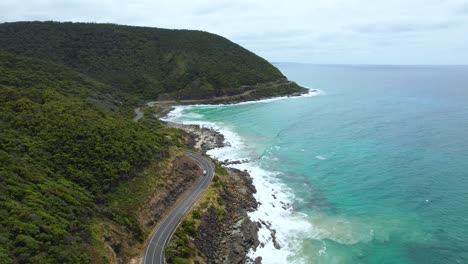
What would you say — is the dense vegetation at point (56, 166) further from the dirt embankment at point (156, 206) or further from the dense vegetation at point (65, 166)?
the dirt embankment at point (156, 206)

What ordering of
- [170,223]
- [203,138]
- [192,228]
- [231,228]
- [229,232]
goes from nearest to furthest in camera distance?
[192,228] < [170,223] < [229,232] < [231,228] < [203,138]

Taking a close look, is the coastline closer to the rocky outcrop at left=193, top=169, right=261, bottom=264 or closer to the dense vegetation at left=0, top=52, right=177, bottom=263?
the rocky outcrop at left=193, top=169, right=261, bottom=264

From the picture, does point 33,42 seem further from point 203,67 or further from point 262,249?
point 262,249

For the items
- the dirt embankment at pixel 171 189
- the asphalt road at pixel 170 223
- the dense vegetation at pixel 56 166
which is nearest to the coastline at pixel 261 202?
the asphalt road at pixel 170 223

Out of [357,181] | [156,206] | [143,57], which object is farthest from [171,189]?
[143,57]

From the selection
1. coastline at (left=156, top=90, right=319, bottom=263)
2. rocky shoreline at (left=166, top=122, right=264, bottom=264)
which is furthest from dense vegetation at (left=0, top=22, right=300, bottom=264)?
coastline at (left=156, top=90, right=319, bottom=263)

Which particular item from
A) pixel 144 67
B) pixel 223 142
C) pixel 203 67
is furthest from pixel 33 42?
pixel 223 142

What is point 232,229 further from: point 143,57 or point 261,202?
point 143,57
